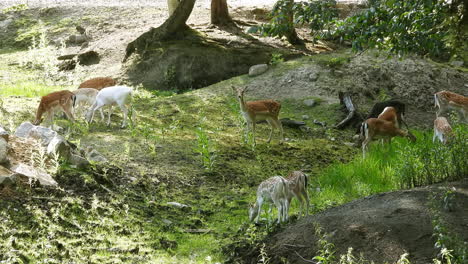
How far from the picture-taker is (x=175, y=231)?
25.3 feet

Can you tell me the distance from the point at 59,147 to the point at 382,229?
4.32 meters

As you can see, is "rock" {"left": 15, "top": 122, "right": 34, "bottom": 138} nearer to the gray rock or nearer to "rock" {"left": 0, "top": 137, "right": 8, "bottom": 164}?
the gray rock

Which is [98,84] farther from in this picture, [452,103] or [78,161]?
[452,103]

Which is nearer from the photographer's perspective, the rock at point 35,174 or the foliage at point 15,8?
the rock at point 35,174

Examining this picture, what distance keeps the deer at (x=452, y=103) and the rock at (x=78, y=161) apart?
8.27 meters

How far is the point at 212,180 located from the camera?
32.5 ft

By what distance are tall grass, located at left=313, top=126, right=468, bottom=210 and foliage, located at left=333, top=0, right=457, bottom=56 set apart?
4.65 feet

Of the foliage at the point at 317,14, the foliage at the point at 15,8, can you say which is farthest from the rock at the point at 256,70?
the foliage at the point at 15,8

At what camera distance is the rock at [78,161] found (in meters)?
8.51

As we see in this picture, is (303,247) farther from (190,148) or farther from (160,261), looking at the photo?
(190,148)

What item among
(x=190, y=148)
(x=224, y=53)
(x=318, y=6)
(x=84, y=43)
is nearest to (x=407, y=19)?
(x=318, y=6)

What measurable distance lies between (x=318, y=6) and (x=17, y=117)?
5908mm

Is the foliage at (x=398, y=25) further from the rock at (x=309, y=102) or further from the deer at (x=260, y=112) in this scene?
the rock at (x=309, y=102)

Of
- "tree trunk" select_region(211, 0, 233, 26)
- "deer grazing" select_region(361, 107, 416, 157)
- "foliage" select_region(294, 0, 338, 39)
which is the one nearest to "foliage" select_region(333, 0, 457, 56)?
"foliage" select_region(294, 0, 338, 39)
